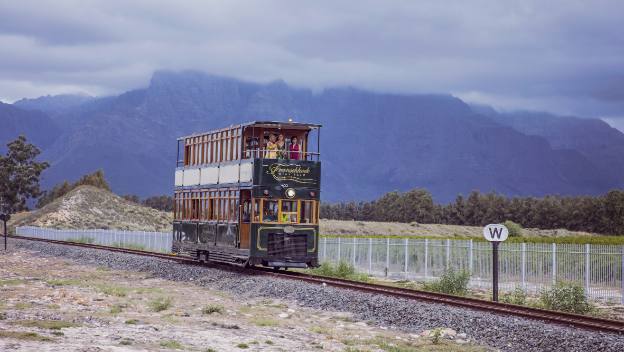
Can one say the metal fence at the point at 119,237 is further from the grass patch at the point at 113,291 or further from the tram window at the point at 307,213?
the grass patch at the point at 113,291

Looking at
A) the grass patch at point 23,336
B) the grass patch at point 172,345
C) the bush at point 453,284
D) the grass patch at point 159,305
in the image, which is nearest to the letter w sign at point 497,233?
the bush at point 453,284

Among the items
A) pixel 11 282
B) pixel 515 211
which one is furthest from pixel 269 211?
pixel 515 211

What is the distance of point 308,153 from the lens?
31.3 metres

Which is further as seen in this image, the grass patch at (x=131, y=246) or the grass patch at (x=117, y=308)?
the grass patch at (x=131, y=246)

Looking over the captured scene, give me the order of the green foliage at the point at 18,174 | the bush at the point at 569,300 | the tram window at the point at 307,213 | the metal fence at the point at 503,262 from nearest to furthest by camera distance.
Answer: the bush at the point at 569,300, the metal fence at the point at 503,262, the tram window at the point at 307,213, the green foliage at the point at 18,174

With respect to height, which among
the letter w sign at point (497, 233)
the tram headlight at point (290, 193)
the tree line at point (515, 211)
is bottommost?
the letter w sign at point (497, 233)

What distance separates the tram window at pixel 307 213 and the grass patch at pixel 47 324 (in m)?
15.0

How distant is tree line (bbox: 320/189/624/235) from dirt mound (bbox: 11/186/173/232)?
164 ft

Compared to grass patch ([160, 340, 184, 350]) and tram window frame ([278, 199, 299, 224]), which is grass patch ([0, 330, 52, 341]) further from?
tram window frame ([278, 199, 299, 224])

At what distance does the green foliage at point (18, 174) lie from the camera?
426 feet

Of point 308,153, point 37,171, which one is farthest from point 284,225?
point 37,171

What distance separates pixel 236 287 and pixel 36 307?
8.83 meters

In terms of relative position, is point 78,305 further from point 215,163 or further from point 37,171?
point 37,171

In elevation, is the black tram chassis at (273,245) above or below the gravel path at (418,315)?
above
